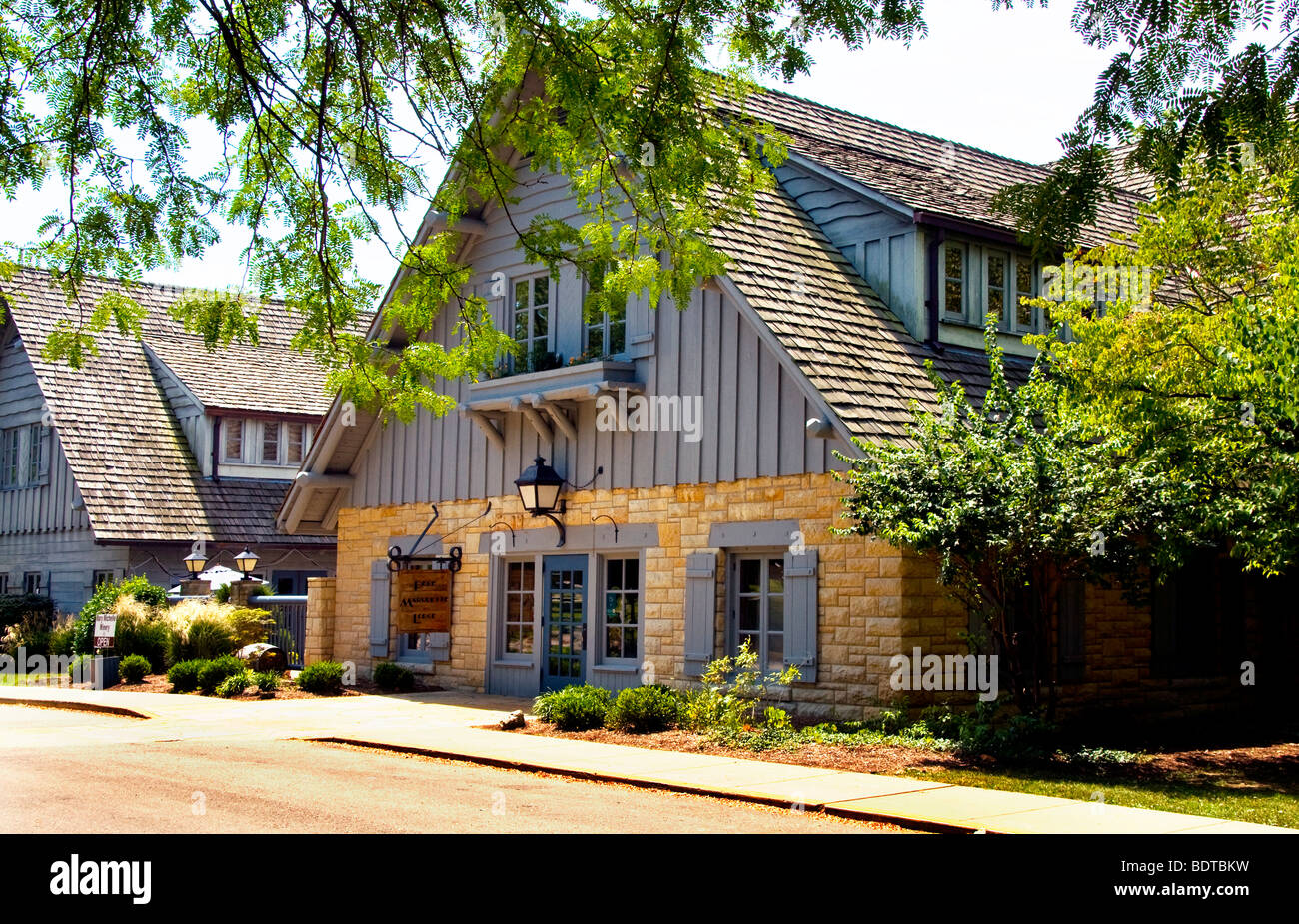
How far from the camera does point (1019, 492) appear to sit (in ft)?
42.4

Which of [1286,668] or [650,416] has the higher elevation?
[650,416]

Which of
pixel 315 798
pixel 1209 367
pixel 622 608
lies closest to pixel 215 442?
pixel 622 608

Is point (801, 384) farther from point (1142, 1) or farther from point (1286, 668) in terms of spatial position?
point (1286, 668)

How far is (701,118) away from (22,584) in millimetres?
25479

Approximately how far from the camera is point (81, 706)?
18.2m

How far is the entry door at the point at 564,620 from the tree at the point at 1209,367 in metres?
7.26

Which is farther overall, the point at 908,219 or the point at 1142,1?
the point at 908,219

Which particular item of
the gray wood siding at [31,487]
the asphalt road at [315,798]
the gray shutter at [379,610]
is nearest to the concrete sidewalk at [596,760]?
the asphalt road at [315,798]

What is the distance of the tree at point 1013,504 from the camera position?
509 inches

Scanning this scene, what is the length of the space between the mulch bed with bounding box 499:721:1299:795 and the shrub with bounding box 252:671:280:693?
6.14 metres

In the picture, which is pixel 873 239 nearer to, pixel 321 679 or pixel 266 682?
pixel 321 679
